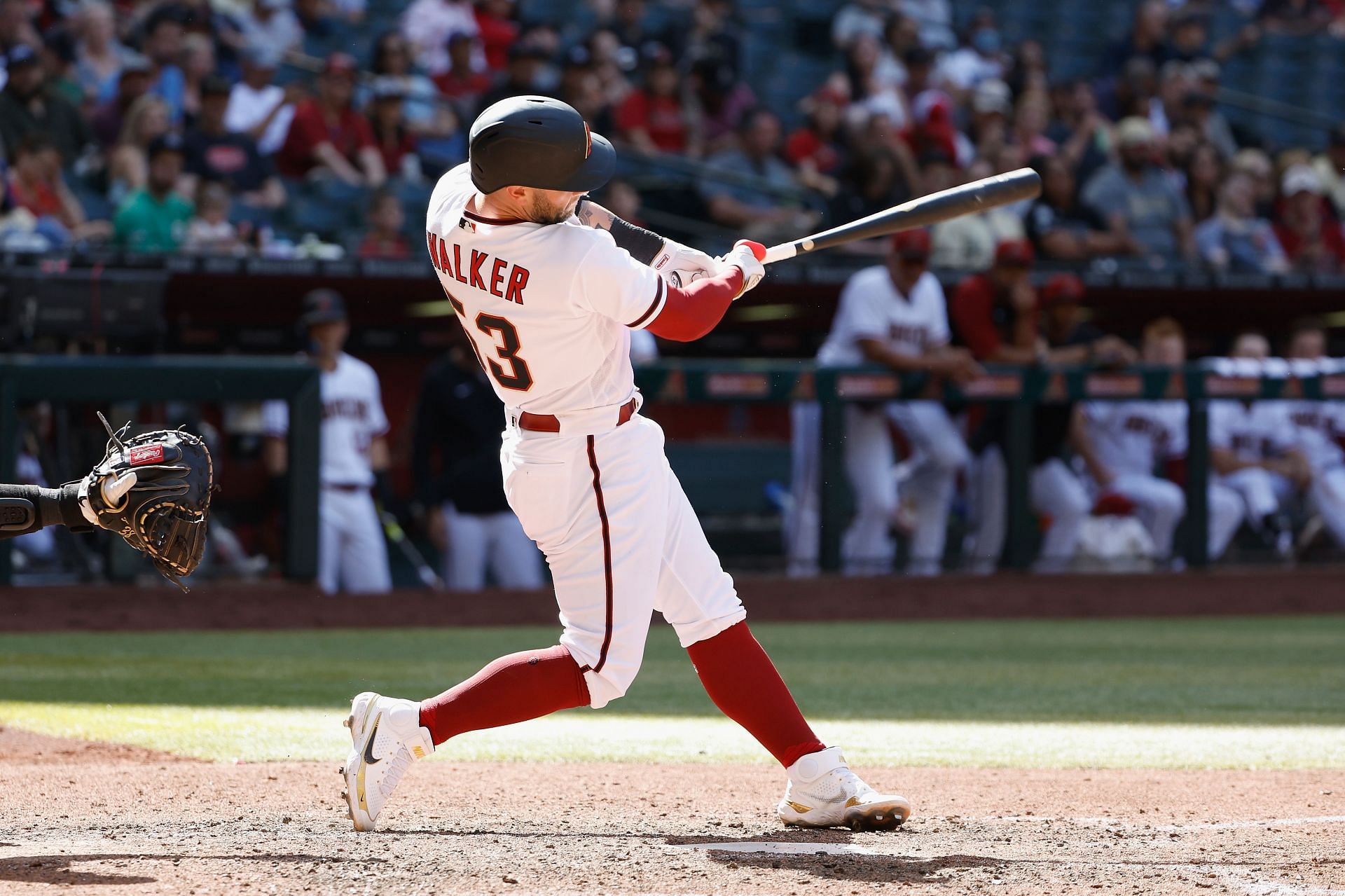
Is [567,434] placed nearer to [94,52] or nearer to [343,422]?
[343,422]

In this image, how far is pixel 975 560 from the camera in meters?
8.64

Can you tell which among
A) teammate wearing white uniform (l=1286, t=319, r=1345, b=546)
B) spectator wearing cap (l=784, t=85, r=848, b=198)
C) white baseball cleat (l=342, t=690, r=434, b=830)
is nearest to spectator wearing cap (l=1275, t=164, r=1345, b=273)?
teammate wearing white uniform (l=1286, t=319, r=1345, b=546)

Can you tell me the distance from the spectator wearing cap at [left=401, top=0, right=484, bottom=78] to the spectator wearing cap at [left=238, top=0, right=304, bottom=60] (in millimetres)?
758

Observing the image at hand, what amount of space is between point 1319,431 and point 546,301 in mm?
7588

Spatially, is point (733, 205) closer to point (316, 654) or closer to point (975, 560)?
point (975, 560)

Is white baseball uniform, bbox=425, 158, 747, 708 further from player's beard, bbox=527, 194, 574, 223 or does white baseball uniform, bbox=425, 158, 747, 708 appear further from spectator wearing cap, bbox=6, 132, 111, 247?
spectator wearing cap, bbox=6, 132, 111, 247

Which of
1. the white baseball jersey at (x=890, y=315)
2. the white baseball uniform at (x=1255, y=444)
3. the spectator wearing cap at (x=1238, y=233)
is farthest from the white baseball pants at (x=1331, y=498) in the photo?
the white baseball jersey at (x=890, y=315)

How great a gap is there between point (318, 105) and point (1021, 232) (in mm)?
4404

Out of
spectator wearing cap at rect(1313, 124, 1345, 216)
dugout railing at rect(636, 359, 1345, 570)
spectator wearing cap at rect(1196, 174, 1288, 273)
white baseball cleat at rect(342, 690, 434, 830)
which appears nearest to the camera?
white baseball cleat at rect(342, 690, 434, 830)

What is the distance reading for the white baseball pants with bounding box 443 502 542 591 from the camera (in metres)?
7.91

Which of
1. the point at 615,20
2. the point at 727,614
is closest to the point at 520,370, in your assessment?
the point at 727,614

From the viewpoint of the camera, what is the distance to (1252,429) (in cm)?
929

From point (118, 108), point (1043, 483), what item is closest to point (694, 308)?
point (1043, 483)

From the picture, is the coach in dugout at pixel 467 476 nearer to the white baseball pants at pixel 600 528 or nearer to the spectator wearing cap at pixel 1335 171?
the white baseball pants at pixel 600 528
